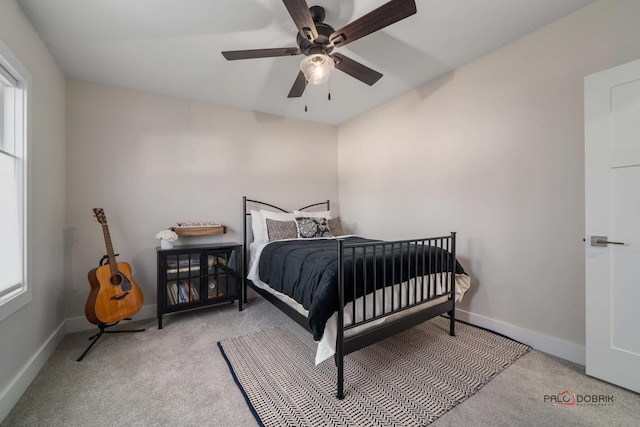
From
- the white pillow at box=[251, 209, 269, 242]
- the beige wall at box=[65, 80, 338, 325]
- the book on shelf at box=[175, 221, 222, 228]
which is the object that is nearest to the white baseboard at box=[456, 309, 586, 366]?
the white pillow at box=[251, 209, 269, 242]

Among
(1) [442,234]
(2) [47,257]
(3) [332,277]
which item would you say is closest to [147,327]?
(2) [47,257]

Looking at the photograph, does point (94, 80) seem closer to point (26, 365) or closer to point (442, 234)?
point (26, 365)

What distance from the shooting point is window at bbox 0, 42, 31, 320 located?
1.57 metres

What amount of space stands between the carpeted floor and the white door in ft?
0.82

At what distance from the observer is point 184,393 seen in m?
1.65

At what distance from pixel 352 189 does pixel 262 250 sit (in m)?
1.83

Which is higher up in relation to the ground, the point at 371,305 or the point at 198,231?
the point at 198,231

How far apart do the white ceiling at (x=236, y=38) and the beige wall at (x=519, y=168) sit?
0.25 metres

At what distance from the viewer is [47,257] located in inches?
83.0

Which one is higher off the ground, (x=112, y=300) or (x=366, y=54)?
(x=366, y=54)

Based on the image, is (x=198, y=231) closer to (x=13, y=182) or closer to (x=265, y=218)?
(x=265, y=218)

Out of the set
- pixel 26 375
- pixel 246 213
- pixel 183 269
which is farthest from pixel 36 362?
pixel 246 213

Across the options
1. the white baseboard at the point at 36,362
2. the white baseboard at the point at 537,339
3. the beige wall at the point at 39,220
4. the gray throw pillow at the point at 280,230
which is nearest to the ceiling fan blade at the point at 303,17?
the beige wall at the point at 39,220

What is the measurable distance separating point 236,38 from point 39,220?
2.05 meters
